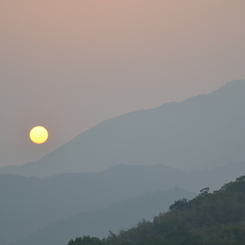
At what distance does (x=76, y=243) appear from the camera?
36.8 metres

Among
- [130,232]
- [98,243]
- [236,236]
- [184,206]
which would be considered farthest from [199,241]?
[184,206]

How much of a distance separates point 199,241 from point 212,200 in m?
15.3

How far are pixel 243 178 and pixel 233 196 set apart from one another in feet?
19.9

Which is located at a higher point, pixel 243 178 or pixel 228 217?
pixel 243 178

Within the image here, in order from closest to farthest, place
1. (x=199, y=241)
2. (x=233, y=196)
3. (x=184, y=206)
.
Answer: (x=199, y=241), (x=233, y=196), (x=184, y=206)

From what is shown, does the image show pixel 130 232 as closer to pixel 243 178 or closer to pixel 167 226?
pixel 167 226

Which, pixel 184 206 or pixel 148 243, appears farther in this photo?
pixel 184 206

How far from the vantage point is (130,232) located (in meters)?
46.9

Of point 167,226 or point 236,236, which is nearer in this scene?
point 236,236

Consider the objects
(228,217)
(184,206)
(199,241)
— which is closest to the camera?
(199,241)

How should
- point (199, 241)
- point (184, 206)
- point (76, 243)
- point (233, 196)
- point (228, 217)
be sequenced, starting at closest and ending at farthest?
point (199, 241)
point (76, 243)
point (228, 217)
point (233, 196)
point (184, 206)

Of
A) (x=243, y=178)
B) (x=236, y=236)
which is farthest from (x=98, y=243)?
(x=243, y=178)

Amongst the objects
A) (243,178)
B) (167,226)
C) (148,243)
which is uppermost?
(243,178)

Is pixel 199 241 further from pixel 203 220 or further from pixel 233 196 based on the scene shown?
pixel 233 196
